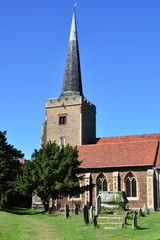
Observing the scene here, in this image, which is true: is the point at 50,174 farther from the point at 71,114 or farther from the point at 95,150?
the point at 71,114

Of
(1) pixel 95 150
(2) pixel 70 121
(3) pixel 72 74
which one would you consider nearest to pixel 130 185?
(1) pixel 95 150

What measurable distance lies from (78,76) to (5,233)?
3462 cm

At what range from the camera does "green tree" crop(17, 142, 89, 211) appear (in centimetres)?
2797

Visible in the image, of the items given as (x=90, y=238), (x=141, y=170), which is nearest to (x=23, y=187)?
(x=141, y=170)

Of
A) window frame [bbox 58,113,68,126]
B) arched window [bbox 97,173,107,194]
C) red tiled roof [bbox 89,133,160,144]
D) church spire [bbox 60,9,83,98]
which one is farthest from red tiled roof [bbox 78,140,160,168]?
church spire [bbox 60,9,83,98]

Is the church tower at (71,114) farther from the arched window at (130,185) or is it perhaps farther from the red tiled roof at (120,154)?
the arched window at (130,185)

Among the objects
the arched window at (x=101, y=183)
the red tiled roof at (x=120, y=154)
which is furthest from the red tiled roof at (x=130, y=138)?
the arched window at (x=101, y=183)

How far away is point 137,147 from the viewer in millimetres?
36781

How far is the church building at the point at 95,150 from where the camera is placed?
32781 millimetres

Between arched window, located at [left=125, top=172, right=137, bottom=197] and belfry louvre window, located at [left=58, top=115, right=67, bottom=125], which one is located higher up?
belfry louvre window, located at [left=58, top=115, right=67, bottom=125]

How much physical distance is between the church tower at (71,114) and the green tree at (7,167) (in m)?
10.9

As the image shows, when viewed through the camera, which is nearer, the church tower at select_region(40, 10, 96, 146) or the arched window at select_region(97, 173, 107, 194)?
the arched window at select_region(97, 173, 107, 194)

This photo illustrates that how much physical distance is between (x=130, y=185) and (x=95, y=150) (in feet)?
23.0

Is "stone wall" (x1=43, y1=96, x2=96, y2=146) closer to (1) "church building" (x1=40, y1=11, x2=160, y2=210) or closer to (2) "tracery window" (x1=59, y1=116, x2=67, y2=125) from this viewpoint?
(1) "church building" (x1=40, y1=11, x2=160, y2=210)
